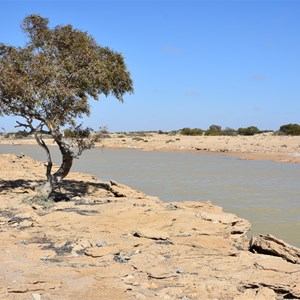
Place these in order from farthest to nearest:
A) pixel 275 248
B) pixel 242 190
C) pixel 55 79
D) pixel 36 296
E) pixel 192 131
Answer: pixel 192 131
pixel 242 190
pixel 55 79
pixel 275 248
pixel 36 296

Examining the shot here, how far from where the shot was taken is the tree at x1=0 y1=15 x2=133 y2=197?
1173 centimetres

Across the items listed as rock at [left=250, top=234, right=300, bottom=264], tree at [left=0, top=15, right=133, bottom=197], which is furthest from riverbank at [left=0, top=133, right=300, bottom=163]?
rock at [left=250, top=234, right=300, bottom=264]

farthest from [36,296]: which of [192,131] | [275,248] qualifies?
[192,131]

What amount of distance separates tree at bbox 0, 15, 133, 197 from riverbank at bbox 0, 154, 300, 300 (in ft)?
7.97

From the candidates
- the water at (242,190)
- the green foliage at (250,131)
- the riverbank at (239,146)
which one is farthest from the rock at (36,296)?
the green foliage at (250,131)

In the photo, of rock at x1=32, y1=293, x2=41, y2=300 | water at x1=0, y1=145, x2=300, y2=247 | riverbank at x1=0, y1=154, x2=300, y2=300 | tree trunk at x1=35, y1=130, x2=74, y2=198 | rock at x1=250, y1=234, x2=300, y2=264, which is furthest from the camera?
tree trunk at x1=35, y1=130, x2=74, y2=198

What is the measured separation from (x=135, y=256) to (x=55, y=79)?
254 inches

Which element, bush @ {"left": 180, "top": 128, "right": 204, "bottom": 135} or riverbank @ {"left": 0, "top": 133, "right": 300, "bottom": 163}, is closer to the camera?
riverbank @ {"left": 0, "top": 133, "right": 300, "bottom": 163}

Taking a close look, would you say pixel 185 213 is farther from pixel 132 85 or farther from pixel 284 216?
pixel 132 85

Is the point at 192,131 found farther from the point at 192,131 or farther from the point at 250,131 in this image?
the point at 250,131

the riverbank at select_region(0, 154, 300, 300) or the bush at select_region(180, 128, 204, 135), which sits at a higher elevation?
the bush at select_region(180, 128, 204, 135)

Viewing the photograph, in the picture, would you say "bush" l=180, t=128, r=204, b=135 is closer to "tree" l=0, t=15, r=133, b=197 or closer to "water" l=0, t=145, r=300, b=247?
"water" l=0, t=145, r=300, b=247

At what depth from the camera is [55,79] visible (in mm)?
11883

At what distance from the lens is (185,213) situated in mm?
10367
